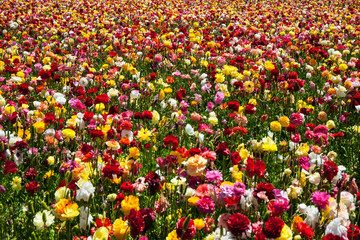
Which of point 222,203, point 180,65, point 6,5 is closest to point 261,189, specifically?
point 222,203

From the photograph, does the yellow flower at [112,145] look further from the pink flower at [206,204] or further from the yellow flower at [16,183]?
the pink flower at [206,204]

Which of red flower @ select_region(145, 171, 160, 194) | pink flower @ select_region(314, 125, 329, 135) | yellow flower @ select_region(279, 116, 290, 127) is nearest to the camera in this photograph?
red flower @ select_region(145, 171, 160, 194)

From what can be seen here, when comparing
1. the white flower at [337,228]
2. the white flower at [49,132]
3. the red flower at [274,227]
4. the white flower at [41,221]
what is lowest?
the white flower at [49,132]

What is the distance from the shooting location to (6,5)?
37.8 feet

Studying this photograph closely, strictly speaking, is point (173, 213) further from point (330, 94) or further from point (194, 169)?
point (330, 94)

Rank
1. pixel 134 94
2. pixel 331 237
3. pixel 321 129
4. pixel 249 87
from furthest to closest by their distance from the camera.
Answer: pixel 249 87 < pixel 134 94 < pixel 321 129 < pixel 331 237

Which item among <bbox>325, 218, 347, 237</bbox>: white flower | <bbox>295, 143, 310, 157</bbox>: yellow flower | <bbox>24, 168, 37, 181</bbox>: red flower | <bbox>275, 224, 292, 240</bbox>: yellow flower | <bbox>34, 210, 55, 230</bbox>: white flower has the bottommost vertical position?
<bbox>24, 168, 37, 181</bbox>: red flower

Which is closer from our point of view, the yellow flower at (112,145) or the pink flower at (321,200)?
the pink flower at (321,200)

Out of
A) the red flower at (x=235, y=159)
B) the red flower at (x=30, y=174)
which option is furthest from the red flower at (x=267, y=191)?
the red flower at (x=30, y=174)

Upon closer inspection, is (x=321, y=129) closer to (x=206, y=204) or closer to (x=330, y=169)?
(x=330, y=169)

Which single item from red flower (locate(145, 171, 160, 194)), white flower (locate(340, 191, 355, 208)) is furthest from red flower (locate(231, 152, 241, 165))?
white flower (locate(340, 191, 355, 208))

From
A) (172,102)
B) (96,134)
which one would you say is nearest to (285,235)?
(96,134)

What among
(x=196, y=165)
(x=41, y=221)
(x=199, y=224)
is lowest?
(x=41, y=221)

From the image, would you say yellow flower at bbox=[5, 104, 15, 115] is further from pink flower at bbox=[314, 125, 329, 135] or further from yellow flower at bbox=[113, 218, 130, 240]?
pink flower at bbox=[314, 125, 329, 135]
